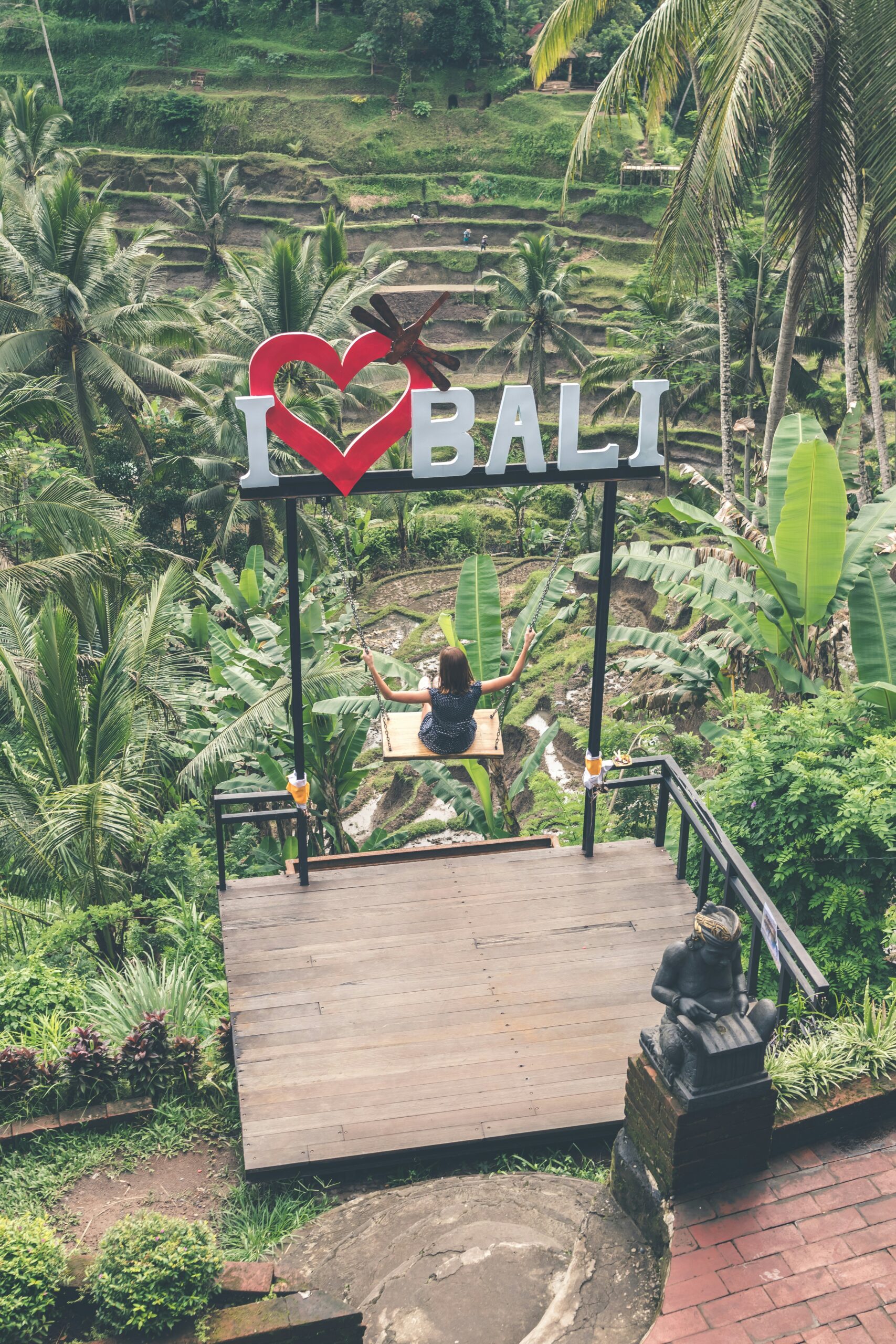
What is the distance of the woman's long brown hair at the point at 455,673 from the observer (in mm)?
8055

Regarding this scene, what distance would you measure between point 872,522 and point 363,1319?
737 cm

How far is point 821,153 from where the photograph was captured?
12.1 metres

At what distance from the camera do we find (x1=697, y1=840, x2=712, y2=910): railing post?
7.62 metres

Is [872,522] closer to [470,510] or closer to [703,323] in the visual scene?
[703,323]

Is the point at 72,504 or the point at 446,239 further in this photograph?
the point at 446,239

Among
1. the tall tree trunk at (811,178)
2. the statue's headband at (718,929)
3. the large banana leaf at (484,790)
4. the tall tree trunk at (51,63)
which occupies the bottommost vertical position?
the large banana leaf at (484,790)

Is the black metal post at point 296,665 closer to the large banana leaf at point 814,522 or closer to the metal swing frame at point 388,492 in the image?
the metal swing frame at point 388,492

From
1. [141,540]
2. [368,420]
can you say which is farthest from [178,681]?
[368,420]

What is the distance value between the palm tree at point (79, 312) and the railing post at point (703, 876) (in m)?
17.2

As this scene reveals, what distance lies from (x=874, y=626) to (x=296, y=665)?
466 centimetres

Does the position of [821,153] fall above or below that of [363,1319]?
above

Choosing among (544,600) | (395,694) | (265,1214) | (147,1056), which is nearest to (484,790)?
(544,600)

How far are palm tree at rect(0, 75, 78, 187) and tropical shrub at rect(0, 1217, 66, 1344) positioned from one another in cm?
3988

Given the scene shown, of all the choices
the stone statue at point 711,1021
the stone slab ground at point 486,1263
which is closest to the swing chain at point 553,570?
the stone statue at point 711,1021
